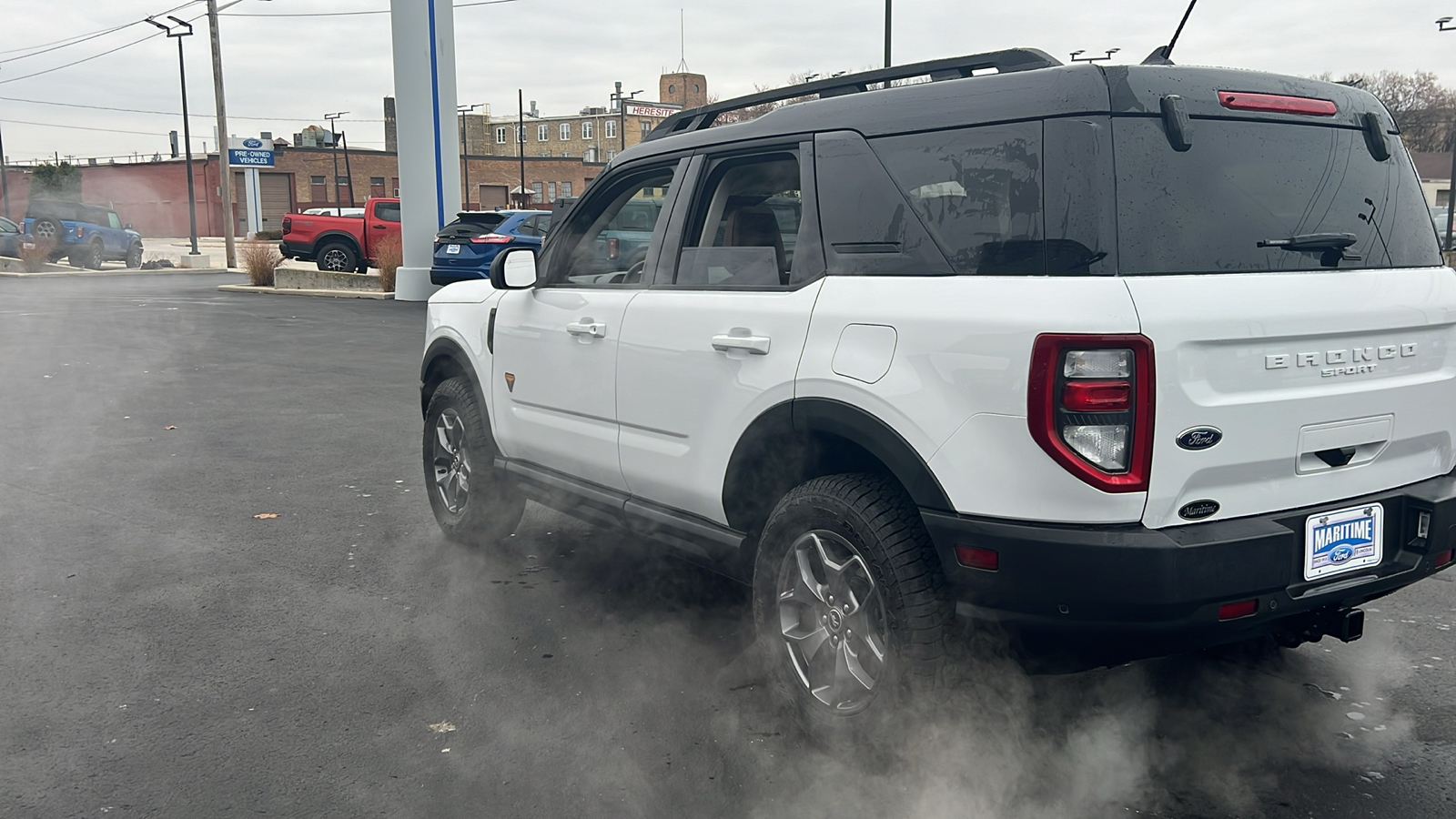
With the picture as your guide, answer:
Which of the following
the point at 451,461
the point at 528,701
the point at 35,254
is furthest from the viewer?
the point at 35,254

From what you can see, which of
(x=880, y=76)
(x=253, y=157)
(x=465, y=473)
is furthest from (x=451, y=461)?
(x=253, y=157)

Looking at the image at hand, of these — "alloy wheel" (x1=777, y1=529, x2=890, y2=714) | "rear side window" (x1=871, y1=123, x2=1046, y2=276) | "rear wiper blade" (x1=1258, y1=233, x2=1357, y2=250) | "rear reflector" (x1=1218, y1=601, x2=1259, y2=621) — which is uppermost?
"rear side window" (x1=871, y1=123, x2=1046, y2=276)

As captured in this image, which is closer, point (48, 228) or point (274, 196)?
point (48, 228)

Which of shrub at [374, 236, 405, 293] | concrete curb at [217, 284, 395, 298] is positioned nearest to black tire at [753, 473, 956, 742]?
concrete curb at [217, 284, 395, 298]

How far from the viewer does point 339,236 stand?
25969 millimetres

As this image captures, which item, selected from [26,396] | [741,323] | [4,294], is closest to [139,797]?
[741,323]

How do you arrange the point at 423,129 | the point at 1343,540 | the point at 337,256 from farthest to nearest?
the point at 337,256
the point at 423,129
the point at 1343,540

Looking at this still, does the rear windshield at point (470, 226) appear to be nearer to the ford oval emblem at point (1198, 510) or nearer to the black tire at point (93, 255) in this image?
the ford oval emblem at point (1198, 510)

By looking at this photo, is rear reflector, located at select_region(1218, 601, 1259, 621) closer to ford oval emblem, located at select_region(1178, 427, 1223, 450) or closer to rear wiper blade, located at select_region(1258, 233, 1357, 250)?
ford oval emblem, located at select_region(1178, 427, 1223, 450)

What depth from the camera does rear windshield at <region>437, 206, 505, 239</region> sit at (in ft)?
62.4

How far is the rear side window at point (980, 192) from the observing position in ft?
9.61

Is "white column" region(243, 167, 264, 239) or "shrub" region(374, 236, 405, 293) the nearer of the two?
"shrub" region(374, 236, 405, 293)

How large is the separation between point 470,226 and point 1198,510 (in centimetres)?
1757

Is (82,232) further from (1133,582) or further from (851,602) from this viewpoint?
(1133,582)
